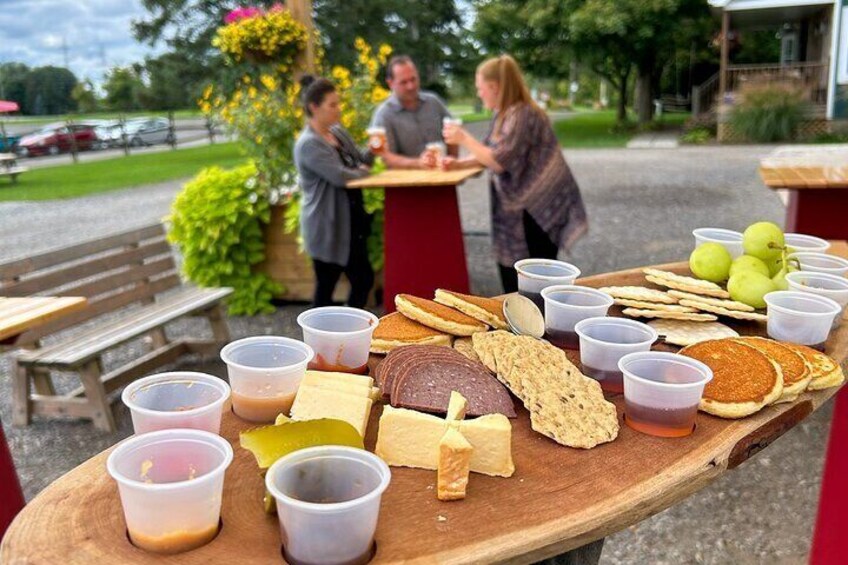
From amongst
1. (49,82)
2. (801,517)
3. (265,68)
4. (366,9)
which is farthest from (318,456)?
(366,9)

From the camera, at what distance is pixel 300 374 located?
148cm

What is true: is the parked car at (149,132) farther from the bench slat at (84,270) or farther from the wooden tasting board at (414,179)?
the wooden tasting board at (414,179)

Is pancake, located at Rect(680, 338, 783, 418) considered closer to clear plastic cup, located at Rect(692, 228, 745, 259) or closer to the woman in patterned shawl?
clear plastic cup, located at Rect(692, 228, 745, 259)

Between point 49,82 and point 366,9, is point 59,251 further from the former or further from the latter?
point 366,9

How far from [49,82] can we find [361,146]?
2.62 metres

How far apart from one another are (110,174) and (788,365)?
18682mm

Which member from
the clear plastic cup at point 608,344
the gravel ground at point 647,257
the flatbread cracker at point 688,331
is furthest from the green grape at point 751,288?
the gravel ground at point 647,257

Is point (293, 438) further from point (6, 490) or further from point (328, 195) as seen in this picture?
point (328, 195)

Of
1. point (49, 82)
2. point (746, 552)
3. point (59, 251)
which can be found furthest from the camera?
point (49, 82)

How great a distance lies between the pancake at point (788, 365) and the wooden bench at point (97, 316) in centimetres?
328

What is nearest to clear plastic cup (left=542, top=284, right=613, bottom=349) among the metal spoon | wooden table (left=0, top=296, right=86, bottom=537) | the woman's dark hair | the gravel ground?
the metal spoon

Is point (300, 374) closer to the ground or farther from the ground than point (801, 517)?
farther from the ground

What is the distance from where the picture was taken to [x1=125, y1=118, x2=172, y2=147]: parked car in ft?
67.9

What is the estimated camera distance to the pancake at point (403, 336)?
1788 millimetres
